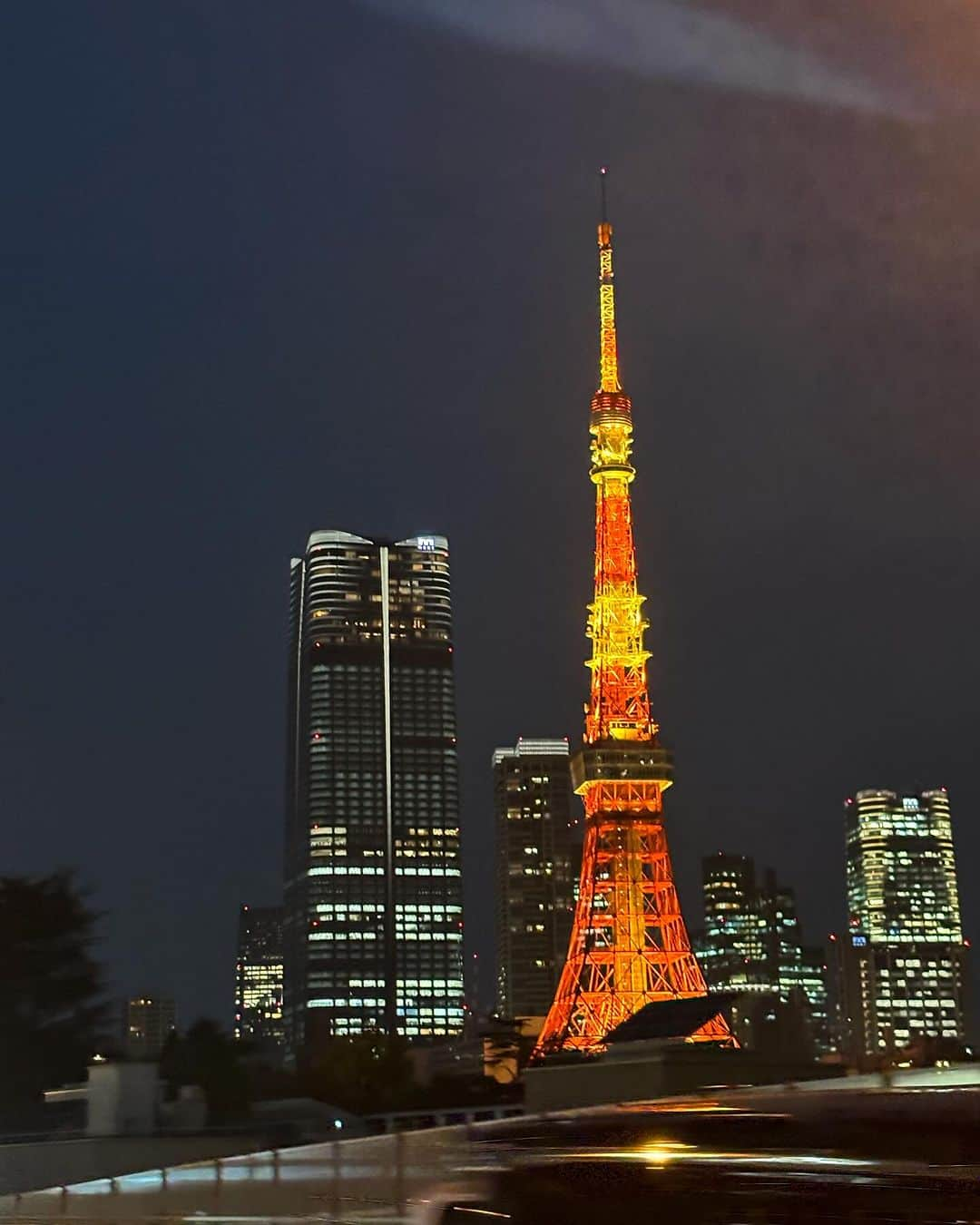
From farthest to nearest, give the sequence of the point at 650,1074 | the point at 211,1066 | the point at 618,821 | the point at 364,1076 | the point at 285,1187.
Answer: the point at 618,821 < the point at 364,1076 < the point at 211,1066 < the point at 650,1074 < the point at 285,1187

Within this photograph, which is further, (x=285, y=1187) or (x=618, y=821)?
(x=618, y=821)

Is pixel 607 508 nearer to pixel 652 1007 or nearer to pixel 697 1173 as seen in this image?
pixel 652 1007

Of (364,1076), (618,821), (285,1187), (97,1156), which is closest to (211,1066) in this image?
(364,1076)

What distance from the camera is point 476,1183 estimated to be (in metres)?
7.76

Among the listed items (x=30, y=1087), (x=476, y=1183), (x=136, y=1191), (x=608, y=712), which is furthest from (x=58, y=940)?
(x=608, y=712)

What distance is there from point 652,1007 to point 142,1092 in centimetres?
1743

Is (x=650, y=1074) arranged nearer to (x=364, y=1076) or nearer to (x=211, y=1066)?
(x=211, y=1066)

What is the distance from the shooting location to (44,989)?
54344 mm

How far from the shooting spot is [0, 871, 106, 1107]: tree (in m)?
49.9

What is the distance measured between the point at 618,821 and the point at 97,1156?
87332mm

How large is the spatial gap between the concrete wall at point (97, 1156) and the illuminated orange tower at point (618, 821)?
7555 cm

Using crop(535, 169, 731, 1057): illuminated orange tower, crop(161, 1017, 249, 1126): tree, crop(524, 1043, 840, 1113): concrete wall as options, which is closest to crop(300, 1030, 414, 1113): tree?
crop(161, 1017, 249, 1126): tree

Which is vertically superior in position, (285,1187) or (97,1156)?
(285,1187)

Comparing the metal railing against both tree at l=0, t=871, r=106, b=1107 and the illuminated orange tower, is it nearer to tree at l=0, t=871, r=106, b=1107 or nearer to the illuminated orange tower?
tree at l=0, t=871, r=106, b=1107
